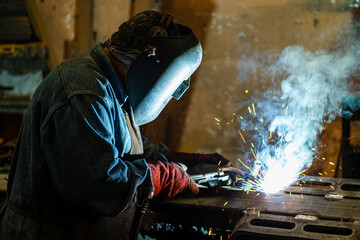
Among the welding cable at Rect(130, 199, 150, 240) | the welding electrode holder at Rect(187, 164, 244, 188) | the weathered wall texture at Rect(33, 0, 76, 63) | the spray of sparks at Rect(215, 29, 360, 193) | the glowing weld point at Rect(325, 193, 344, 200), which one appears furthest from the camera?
the weathered wall texture at Rect(33, 0, 76, 63)

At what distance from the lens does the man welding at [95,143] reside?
4.38 feet

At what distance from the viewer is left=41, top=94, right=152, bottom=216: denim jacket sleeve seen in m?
1.32

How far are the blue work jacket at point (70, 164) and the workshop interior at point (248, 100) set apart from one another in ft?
0.84

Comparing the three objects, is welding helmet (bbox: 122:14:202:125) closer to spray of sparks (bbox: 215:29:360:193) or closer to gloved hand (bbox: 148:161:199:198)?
gloved hand (bbox: 148:161:199:198)

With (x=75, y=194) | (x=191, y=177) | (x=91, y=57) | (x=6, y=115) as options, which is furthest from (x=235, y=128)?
(x=6, y=115)

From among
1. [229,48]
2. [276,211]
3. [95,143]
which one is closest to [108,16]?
[229,48]

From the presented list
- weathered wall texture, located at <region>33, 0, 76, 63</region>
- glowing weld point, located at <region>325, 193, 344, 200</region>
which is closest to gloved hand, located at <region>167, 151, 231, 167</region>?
glowing weld point, located at <region>325, 193, 344, 200</region>

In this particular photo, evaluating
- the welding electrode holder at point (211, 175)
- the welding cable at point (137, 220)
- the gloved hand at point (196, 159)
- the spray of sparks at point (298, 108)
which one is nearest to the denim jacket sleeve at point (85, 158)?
the welding cable at point (137, 220)

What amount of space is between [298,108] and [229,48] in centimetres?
96

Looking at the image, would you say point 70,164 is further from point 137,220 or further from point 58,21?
point 58,21

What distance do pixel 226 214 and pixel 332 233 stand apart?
459mm

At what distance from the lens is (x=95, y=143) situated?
1333 millimetres

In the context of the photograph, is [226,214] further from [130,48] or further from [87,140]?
[130,48]

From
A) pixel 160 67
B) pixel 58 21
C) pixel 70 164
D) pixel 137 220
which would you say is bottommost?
pixel 137 220
